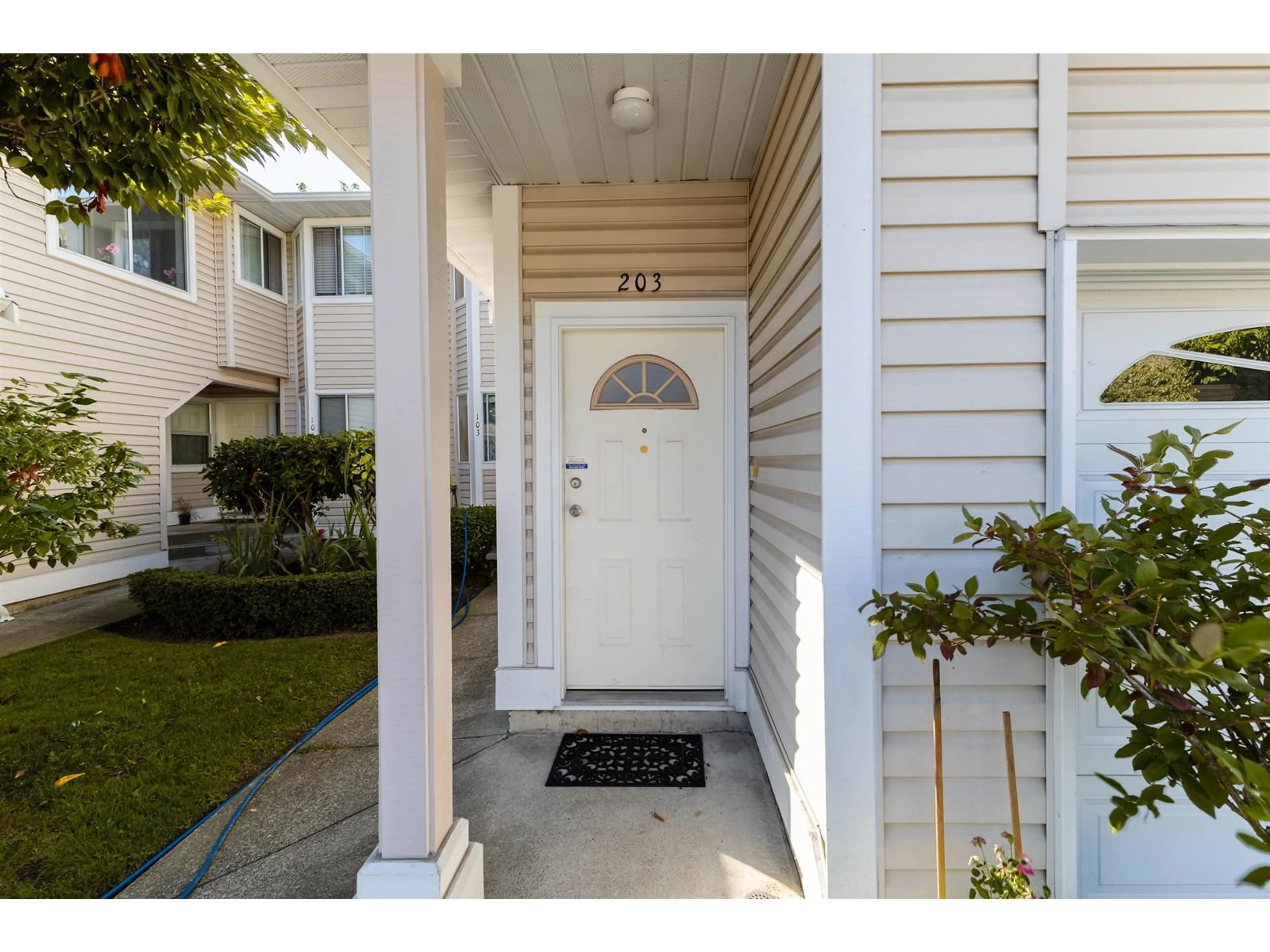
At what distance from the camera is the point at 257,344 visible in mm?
7598

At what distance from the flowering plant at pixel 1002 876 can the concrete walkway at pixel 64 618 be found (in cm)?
566

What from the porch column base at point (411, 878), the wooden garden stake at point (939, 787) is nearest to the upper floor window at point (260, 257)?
the porch column base at point (411, 878)

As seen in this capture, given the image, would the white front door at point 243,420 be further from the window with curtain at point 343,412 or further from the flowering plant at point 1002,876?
the flowering plant at point 1002,876

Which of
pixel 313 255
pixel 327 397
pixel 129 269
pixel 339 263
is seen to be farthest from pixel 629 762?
pixel 313 255

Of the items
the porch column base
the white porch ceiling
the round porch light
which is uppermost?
the white porch ceiling

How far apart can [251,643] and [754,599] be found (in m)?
3.63

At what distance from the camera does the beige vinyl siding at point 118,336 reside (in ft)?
15.9

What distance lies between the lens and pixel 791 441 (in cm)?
187

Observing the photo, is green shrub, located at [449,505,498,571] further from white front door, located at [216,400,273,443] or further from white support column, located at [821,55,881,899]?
white support column, located at [821,55,881,899]

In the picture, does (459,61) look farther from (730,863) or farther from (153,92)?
(730,863)

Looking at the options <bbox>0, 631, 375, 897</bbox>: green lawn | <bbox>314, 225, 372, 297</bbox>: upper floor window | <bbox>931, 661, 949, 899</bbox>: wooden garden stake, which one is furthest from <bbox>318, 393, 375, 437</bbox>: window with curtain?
<bbox>931, 661, 949, 899</bbox>: wooden garden stake

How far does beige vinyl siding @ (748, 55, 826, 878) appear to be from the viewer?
1.58m

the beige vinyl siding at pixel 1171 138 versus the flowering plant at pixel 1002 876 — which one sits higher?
the beige vinyl siding at pixel 1171 138

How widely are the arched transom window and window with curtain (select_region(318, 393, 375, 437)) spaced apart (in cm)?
835
